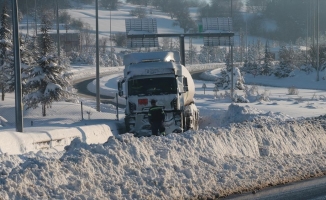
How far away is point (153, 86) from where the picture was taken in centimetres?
2505

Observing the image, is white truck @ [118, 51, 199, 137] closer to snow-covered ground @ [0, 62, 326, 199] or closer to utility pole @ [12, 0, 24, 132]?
utility pole @ [12, 0, 24, 132]

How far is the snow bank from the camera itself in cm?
1664

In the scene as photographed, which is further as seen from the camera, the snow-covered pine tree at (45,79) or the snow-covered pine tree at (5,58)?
the snow-covered pine tree at (5,58)

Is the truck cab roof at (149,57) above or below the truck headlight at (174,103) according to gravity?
above

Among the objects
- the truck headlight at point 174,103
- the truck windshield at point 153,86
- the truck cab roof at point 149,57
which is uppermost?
the truck cab roof at point 149,57

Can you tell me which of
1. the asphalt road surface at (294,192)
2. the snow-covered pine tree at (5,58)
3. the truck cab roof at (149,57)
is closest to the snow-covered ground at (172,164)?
the asphalt road surface at (294,192)

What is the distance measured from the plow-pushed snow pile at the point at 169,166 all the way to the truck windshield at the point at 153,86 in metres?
6.49

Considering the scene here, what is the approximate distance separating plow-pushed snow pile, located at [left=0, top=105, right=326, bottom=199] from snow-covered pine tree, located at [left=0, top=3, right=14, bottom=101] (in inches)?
1195

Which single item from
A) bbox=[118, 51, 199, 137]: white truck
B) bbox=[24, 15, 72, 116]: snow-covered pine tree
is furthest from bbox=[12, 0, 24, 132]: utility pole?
bbox=[24, 15, 72, 116]: snow-covered pine tree

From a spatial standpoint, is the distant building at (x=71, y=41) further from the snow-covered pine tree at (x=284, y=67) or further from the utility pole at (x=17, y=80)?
the utility pole at (x=17, y=80)

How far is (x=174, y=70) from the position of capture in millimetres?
25125

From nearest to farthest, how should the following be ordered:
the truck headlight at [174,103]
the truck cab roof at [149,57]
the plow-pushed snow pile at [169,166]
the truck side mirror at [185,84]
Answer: the plow-pushed snow pile at [169,166], the truck headlight at [174,103], the truck side mirror at [185,84], the truck cab roof at [149,57]

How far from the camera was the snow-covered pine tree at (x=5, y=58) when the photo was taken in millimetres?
46094

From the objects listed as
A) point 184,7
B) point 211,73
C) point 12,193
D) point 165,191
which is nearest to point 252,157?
point 165,191
